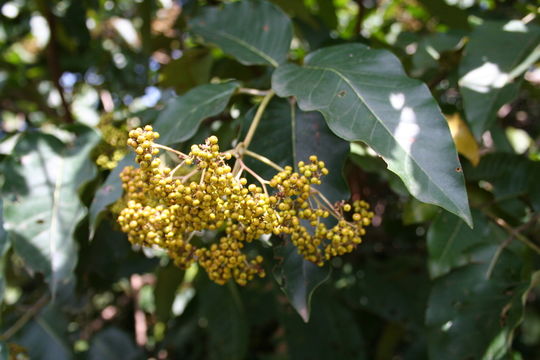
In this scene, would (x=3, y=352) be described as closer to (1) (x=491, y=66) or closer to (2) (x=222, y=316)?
(2) (x=222, y=316)

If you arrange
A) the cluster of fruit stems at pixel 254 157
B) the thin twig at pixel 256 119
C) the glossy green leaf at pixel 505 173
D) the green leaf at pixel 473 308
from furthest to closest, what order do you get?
the glossy green leaf at pixel 505 173 < the green leaf at pixel 473 308 < the thin twig at pixel 256 119 < the cluster of fruit stems at pixel 254 157

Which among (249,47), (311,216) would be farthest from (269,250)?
(249,47)

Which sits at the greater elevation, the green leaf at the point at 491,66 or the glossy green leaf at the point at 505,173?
the green leaf at the point at 491,66

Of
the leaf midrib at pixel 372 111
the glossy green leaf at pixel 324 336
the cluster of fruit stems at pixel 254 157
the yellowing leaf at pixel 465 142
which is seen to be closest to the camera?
the leaf midrib at pixel 372 111

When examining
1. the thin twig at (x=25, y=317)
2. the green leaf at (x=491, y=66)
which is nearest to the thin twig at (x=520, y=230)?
the green leaf at (x=491, y=66)

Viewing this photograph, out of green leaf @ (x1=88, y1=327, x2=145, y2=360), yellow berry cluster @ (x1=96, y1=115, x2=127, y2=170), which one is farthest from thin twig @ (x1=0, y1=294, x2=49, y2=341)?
yellow berry cluster @ (x1=96, y1=115, x2=127, y2=170)

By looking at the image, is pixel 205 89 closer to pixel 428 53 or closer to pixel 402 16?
pixel 428 53

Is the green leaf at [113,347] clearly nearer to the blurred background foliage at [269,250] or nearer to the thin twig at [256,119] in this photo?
the blurred background foliage at [269,250]

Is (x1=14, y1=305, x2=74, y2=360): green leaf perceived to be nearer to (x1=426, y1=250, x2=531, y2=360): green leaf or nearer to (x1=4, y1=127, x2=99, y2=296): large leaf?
(x1=4, y1=127, x2=99, y2=296): large leaf
